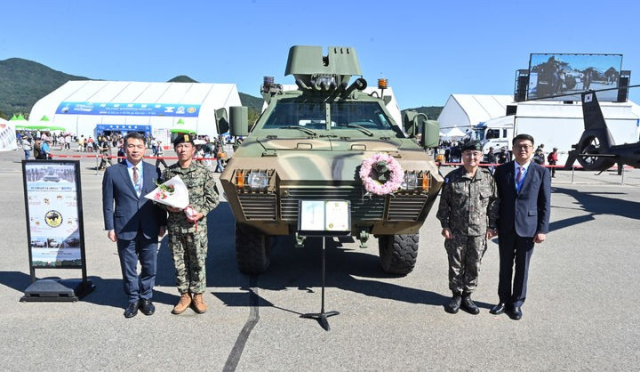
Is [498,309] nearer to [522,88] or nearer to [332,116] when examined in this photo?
[332,116]

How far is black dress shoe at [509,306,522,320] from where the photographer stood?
13.5 ft

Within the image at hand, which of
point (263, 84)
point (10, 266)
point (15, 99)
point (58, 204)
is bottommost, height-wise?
point (10, 266)

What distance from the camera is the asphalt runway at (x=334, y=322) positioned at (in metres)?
3.29

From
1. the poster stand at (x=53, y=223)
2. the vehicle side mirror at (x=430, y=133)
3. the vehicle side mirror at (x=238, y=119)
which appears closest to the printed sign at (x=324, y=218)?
the vehicle side mirror at (x=430, y=133)

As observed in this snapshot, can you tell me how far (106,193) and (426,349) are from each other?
2.92 meters

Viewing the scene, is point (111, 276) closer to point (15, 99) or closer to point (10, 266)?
point (10, 266)

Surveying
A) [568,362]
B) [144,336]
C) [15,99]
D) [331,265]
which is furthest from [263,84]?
[15,99]

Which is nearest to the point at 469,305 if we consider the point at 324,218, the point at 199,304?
the point at 324,218

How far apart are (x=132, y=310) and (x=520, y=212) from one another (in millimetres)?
3508

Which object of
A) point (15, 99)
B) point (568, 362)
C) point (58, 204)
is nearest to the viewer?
point (568, 362)

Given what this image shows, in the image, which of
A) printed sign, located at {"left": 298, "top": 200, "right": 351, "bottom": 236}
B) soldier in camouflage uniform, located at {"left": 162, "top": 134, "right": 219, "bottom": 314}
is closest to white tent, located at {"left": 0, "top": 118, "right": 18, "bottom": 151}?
soldier in camouflage uniform, located at {"left": 162, "top": 134, "right": 219, "bottom": 314}

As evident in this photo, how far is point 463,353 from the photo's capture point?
Result: 343 cm

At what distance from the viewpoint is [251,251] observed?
4930 mm

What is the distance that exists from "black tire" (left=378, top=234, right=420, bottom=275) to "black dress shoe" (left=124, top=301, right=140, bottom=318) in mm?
2608
